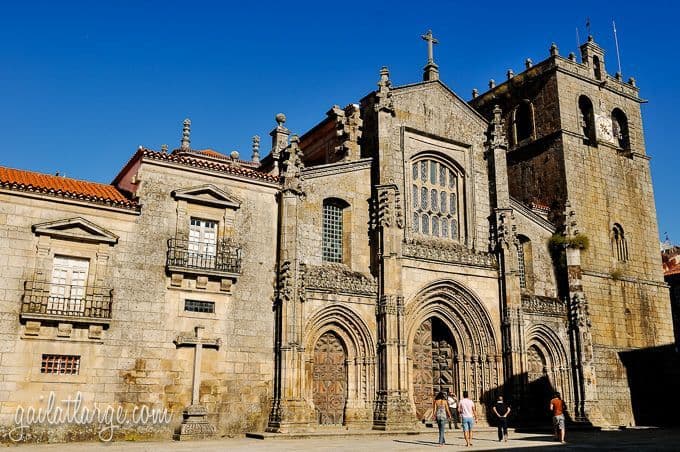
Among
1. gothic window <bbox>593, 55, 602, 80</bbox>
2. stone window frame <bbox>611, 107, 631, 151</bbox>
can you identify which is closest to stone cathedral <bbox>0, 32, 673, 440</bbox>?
stone window frame <bbox>611, 107, 631, 151</bbox>

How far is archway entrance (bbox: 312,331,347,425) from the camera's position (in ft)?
80.2

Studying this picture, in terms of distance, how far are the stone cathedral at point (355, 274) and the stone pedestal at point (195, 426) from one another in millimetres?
62

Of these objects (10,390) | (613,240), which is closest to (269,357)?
(10,390)

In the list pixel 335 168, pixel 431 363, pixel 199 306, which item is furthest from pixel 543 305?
pixel 199 306

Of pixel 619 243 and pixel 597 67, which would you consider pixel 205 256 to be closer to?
pixel 619 243

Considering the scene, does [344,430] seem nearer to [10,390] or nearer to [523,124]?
[10,390]

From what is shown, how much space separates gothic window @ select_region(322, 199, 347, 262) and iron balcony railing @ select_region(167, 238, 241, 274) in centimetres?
392

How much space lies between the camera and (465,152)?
30469 mm

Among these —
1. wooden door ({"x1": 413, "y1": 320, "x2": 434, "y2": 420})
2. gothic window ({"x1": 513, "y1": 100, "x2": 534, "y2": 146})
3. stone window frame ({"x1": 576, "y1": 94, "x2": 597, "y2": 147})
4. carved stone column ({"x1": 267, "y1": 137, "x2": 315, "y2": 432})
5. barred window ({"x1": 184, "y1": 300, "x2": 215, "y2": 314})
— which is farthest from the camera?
gothic window ({"x1": 513, "y1": 100, "x2": 534, "y2": 146})

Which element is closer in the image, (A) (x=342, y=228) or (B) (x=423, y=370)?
(A) (x=342, y=228)

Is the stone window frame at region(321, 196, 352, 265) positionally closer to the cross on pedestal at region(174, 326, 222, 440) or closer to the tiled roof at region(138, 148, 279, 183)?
the tiled roof at region(138, 148, 279, 183)

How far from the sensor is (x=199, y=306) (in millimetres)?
22609

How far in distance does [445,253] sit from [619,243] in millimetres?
12341

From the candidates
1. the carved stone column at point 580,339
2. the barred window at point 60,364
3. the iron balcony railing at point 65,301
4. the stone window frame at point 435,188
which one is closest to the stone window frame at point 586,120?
the carved stone column at point 580,339
